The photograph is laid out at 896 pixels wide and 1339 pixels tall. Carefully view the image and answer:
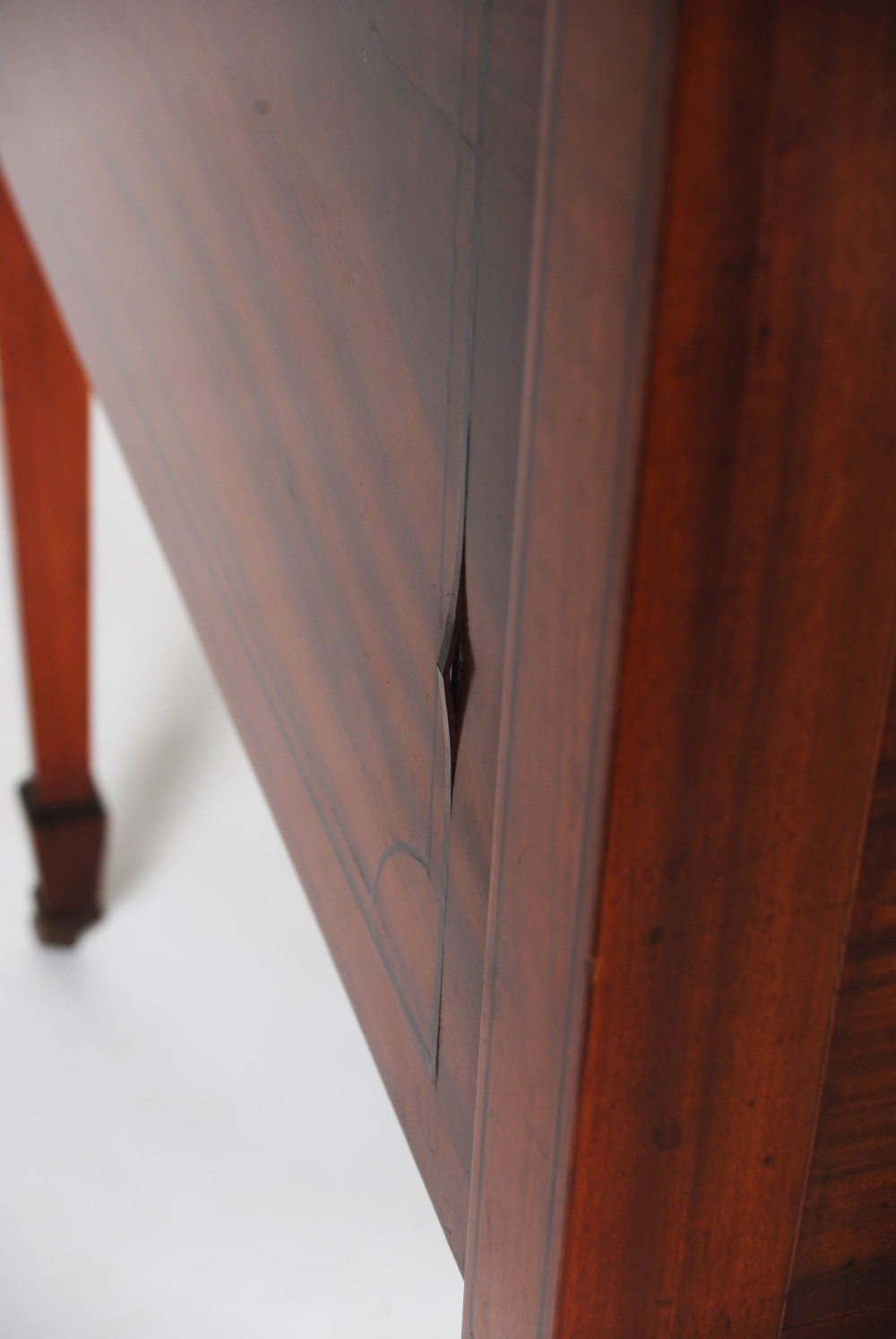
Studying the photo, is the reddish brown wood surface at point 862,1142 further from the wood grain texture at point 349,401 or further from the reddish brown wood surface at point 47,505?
the reddish brown wood surface at point 47,505

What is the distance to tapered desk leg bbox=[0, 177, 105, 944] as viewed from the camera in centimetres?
139

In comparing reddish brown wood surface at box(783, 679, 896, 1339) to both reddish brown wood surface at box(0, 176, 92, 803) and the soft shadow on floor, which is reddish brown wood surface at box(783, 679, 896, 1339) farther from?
the soft shadow on floor

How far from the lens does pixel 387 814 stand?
425 mm

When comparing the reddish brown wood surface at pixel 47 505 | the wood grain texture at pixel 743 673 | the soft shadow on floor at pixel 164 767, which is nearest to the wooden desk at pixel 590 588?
the wood grain texture at pixel 743 673

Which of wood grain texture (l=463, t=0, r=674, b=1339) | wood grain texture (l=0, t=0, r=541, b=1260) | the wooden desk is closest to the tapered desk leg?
wood grain texture (l=0, t=0, r=541, b=1260)

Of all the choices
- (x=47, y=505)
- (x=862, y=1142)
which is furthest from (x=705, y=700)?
(x=47, y=505)

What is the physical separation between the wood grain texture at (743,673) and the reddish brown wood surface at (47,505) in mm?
1254

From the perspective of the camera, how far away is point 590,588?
0.25 meters

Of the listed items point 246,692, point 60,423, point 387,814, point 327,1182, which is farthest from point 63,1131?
point 387,814

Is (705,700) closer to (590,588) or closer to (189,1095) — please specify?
(590,588)

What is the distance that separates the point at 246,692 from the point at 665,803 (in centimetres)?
32

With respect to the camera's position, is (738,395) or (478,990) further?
(478,990)

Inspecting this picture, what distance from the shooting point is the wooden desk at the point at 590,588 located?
0.23 m

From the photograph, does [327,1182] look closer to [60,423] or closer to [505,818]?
[60,423]
